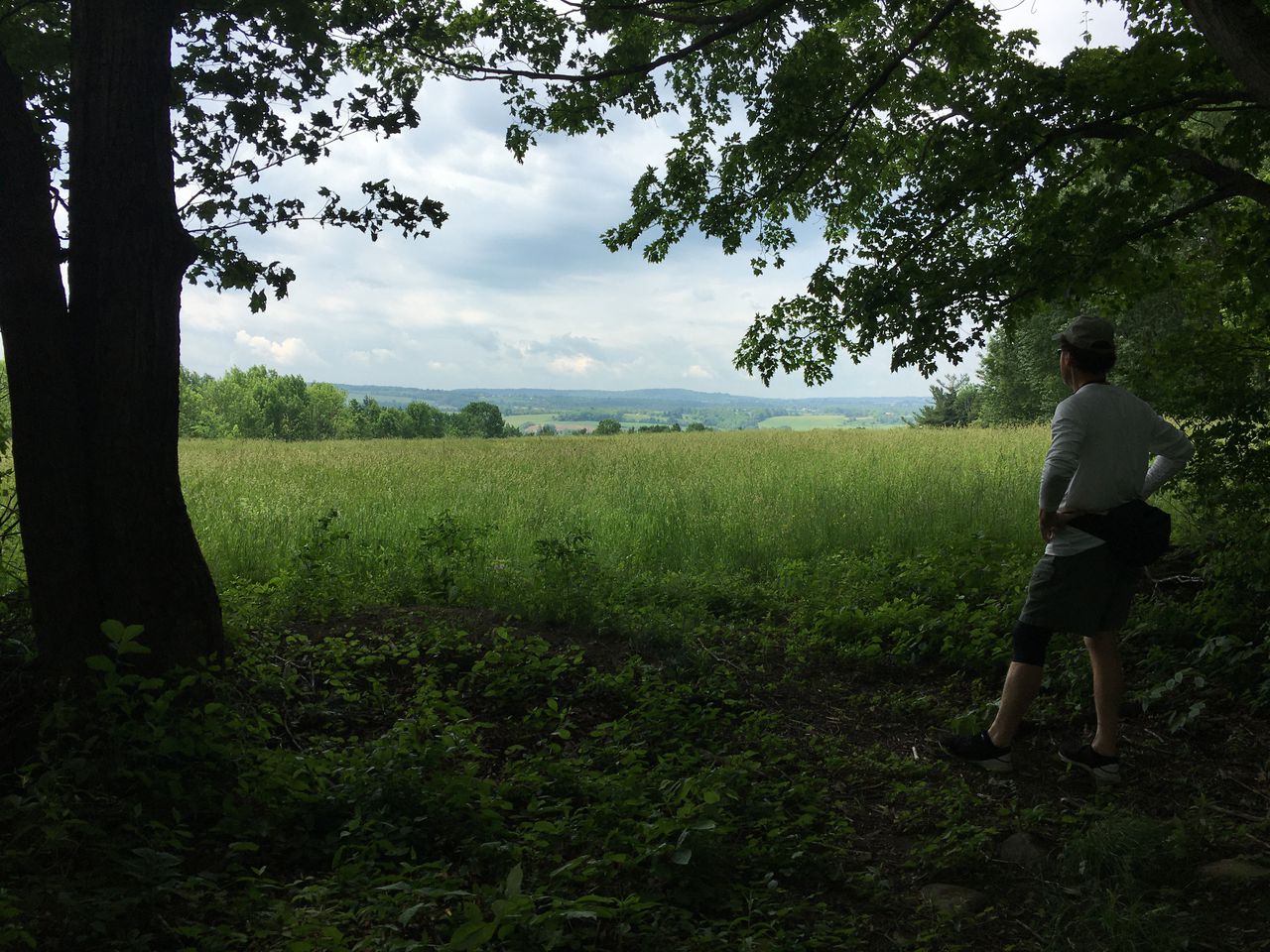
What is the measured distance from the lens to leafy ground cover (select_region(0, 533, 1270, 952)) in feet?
8.89

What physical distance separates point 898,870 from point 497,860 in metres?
1.60

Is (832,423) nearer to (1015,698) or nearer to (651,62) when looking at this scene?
(651,62)

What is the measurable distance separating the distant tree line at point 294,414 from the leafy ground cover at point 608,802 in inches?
3270

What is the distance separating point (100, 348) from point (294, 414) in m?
102

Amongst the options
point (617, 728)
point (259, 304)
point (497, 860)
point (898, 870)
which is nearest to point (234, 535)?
point (259, 304)

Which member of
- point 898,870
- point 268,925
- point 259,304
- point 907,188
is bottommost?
point 898,870

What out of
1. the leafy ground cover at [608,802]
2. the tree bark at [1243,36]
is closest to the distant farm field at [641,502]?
the leafy ground cover at [608,802]

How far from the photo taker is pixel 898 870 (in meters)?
3.40

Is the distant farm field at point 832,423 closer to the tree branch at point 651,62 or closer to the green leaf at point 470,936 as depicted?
the tree branch at point 651,62

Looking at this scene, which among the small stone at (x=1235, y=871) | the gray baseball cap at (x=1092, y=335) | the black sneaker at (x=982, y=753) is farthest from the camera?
the black sneaker at (x=982, y=753)

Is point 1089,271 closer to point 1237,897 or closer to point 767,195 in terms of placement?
point 767,195

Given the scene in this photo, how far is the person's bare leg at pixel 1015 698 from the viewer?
4098mm

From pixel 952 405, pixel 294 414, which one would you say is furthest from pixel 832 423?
pixel 294 414

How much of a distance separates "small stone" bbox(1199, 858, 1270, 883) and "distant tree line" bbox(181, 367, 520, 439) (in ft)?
280
